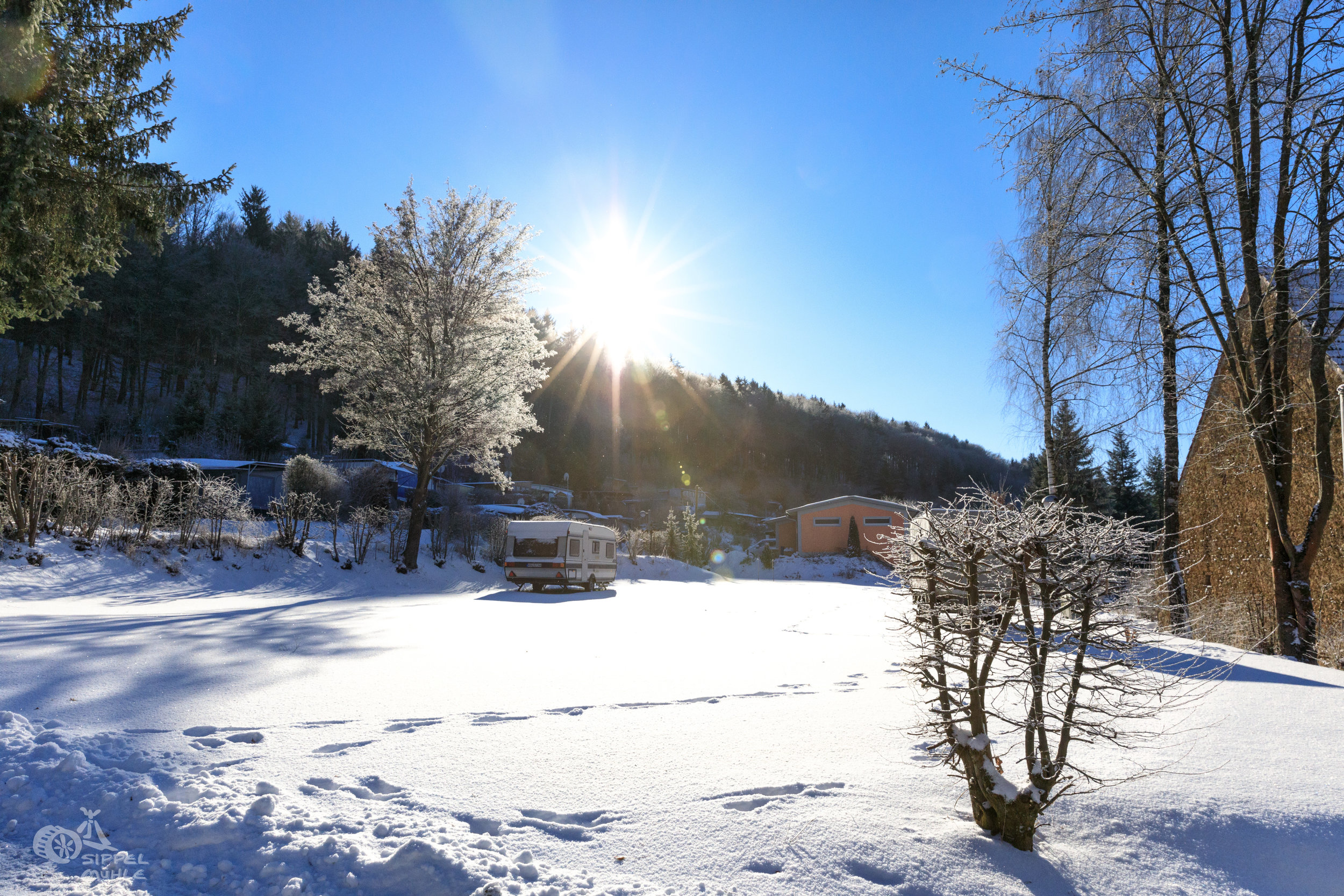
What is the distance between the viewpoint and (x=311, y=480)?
21.8m

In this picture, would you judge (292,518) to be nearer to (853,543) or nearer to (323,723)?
(323,723)

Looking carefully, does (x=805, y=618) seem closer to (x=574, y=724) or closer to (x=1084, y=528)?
(x=574, y=724)

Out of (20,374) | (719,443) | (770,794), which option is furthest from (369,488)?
(719,443)

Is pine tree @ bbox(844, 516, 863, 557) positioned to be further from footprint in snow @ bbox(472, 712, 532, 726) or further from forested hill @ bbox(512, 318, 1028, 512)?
footprint in snow @ bbox(472, 712, 532, 726)

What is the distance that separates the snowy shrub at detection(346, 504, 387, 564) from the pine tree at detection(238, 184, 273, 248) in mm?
43113

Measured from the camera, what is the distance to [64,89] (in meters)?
9.84

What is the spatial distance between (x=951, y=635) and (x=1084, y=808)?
3.12ft

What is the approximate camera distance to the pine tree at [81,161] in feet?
30.3

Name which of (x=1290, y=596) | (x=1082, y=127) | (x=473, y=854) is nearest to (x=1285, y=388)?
(x=1290, y=596)

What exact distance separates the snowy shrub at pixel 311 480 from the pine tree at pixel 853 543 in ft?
88.4

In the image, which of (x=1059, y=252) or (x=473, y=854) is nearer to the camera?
(x=473, y=854)

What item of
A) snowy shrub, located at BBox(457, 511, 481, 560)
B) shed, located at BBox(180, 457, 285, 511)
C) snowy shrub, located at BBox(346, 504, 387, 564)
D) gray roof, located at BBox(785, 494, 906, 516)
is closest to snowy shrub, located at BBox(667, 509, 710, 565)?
snowy shrub, located at BBox(457, 511, 481, 560)

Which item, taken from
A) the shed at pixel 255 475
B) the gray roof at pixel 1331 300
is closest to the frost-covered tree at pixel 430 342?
the shed at pixel 255 475

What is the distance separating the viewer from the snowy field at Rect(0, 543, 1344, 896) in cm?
229
